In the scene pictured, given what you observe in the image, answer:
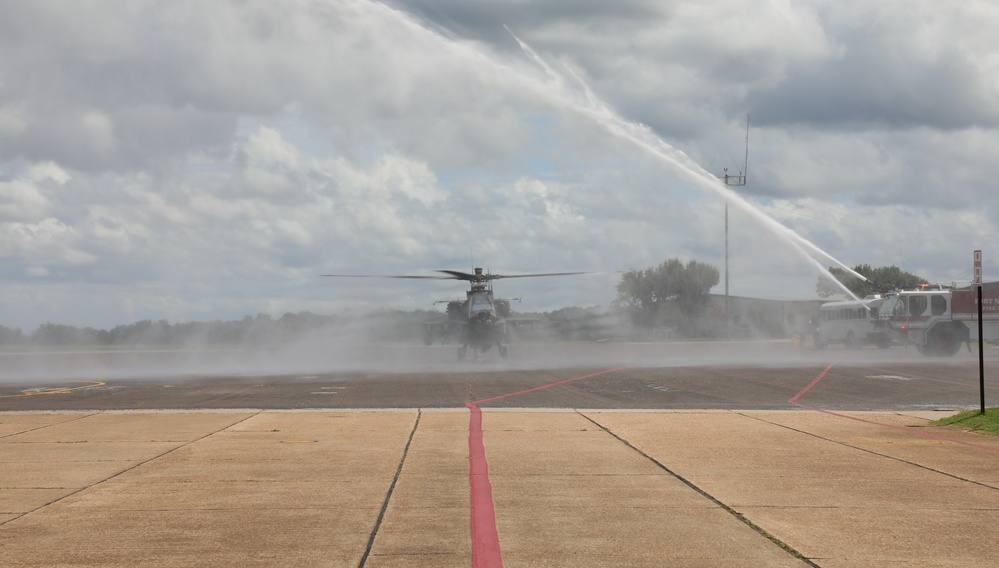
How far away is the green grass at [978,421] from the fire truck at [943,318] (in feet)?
89.0

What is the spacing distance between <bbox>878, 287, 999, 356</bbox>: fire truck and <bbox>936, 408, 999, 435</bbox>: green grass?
27130 millimetres

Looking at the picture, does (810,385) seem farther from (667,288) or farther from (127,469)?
(667,288)

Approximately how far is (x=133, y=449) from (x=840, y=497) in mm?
9569

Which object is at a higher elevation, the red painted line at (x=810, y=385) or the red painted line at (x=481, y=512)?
the red painted line at (x=810, y=385)

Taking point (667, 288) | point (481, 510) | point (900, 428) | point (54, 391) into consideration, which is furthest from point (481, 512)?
point (667, 288)

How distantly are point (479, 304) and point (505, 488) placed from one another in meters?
32.2

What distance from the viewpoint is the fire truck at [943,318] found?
40.7 metres

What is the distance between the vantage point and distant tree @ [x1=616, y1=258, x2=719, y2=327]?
80.1 meters

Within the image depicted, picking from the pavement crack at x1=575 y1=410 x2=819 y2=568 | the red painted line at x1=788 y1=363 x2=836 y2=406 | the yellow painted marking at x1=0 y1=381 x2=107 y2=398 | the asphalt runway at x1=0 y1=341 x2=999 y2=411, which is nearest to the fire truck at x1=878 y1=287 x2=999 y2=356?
the asphalt runway at x1=0 y1=341 x2=999 y2=411

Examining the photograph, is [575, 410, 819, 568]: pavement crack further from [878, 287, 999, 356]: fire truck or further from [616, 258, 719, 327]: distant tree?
[616, 258, 719, 327]: distant tree

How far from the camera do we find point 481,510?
8.52 m

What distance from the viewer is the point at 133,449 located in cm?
1295

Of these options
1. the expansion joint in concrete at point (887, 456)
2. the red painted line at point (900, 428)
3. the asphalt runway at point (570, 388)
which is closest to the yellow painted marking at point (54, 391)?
the asphalt runway at point (570, 388)

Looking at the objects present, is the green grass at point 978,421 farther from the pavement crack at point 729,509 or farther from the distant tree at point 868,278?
the distant tree at point 868,278
